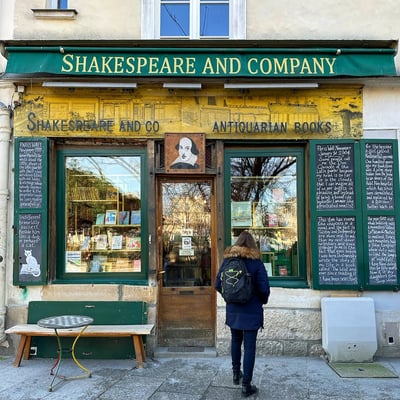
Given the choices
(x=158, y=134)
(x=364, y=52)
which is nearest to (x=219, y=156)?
(x=158, y=134)

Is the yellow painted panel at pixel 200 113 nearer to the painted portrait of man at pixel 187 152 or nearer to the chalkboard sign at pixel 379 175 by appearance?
the painted portrait of man at pixel 187 152

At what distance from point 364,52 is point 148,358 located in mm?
5011

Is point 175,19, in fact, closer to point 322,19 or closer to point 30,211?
point 322,19

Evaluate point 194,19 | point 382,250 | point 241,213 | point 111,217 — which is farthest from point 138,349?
point 194,19

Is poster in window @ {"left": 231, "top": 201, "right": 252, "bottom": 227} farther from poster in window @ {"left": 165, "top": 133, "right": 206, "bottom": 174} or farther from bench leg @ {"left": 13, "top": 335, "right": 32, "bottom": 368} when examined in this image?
bench leg @ {"left": 13, "top": 335, "right": 32, "bottom": 368}

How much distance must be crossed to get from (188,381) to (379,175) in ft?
12.0

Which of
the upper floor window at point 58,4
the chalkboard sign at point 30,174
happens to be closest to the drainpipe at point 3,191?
the chalkboard sign at point 30,174

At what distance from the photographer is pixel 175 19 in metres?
6.06

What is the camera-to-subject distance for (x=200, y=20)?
19.8 ft

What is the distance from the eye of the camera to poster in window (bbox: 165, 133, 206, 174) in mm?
5672

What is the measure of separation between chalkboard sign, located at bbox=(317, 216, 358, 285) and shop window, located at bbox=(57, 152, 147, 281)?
2481 millimetres

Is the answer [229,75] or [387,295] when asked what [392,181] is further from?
[229,75]

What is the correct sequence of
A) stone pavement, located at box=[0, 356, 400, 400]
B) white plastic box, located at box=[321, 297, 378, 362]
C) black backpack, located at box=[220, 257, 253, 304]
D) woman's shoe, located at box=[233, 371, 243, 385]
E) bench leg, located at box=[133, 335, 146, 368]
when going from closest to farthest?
black backpack, located at box=[220, 257, 253, 304] < stone pavement, located at box=[0, 356, 400, 400] < woman's shoe, located at box=[233, 371, 243, 385] < bench leg, located at box=[133, 335, 146, 368] < white plastic box, located at box=[321, 297, 378, 362]

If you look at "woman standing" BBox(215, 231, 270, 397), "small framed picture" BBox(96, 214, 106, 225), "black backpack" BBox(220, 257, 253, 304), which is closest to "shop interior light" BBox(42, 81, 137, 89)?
"small framed picture" BBox(96, 214, 106, 225)
